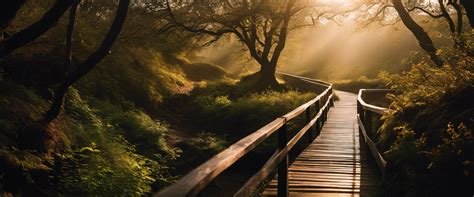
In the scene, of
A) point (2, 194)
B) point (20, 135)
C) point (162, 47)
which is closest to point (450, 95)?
point (2, 194)

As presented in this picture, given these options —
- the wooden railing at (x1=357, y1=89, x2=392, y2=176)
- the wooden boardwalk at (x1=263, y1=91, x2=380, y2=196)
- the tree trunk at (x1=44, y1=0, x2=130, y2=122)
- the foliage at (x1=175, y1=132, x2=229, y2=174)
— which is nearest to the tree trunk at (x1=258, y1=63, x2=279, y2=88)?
the foliage at (x1=175, y1=132, x2=229, y2=174)

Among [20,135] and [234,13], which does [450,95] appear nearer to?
[20,135]

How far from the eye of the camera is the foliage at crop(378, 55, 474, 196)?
173 inches

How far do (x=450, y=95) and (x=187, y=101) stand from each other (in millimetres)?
22583

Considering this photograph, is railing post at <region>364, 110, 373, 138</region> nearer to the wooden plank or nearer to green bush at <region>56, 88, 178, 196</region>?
green bush at <region>56, 88, 178, 196</region>

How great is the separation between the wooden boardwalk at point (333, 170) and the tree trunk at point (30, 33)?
4.78m

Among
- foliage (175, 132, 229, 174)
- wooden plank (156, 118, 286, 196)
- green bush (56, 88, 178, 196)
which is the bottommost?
foliage (175, 132, 229, 174)

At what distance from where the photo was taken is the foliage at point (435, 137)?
4398 mm

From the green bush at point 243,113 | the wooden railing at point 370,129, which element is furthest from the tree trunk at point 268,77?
the wooden railing at point 370,129

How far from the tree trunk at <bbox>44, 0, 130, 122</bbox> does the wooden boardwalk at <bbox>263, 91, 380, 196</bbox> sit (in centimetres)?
474

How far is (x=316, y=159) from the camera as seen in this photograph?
31.2ft

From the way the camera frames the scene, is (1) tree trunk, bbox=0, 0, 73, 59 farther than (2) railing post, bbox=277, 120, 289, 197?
Yes

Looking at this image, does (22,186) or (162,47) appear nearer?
(22,186)

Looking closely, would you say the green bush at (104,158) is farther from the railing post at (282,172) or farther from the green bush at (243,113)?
the green bush at (243,113)
